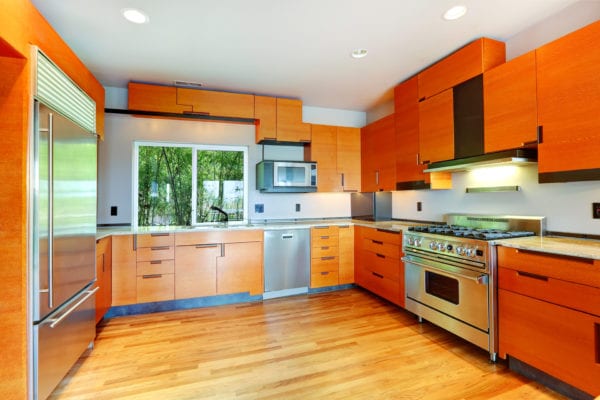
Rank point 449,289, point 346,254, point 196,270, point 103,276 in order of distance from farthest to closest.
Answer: point 346,254 < point 196,270 < point 103,276 < point 449,289

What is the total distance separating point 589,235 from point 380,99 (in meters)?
2.72

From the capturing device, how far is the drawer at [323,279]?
3617 millimetres

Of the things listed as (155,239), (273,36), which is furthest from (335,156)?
(155,239)

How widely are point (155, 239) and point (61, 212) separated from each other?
1322 millimetres

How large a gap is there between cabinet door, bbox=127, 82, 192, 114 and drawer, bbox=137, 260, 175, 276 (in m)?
1.72

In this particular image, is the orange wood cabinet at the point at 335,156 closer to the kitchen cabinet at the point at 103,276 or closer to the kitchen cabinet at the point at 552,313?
the kitchen cabinet at the point at 552,313

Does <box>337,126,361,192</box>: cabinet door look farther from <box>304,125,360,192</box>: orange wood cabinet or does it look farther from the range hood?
the range hood

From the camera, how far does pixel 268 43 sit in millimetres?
2543

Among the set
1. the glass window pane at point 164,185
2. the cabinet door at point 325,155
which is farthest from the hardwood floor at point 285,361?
the cabinet door at point 325,155

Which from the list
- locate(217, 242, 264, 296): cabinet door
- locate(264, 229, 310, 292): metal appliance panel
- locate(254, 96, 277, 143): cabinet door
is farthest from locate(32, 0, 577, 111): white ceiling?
locate(217, 242, 264, 296): cabinet door

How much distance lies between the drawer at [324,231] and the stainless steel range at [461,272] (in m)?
1.03

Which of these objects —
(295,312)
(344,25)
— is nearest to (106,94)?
(344,25)

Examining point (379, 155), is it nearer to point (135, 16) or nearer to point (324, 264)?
point (324, 264)

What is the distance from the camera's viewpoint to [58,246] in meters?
1.72
